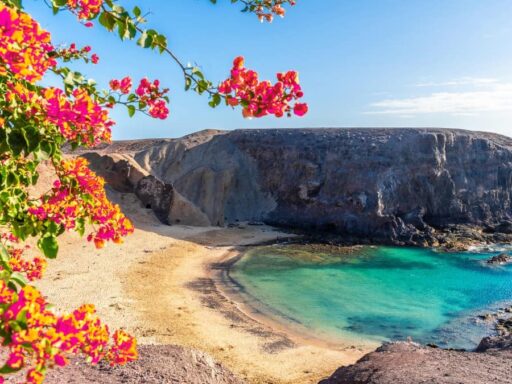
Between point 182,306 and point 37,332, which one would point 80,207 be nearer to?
point 37,332

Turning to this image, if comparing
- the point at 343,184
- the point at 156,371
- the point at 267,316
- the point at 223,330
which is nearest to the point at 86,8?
the point at 156,371

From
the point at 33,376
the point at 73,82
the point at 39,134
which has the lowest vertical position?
the point at 33,376

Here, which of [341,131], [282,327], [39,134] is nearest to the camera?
[39,134]

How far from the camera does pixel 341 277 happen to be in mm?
31016

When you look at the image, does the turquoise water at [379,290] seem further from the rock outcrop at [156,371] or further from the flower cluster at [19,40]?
the flower cluster at [19,40]

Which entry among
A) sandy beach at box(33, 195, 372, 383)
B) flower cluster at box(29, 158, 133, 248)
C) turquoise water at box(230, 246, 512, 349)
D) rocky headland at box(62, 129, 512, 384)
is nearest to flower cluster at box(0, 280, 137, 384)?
flower cluster at box(29, 158, 133, 248)

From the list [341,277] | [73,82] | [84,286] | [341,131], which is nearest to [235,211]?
[341,131]

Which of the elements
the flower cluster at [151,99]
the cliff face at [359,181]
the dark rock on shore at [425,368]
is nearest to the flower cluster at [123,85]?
the flower cluster at [151,99]

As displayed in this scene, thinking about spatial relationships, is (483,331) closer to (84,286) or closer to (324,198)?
(84,286)

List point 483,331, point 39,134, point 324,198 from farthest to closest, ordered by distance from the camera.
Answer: point 324,198 → point 483,331 → point 39,134

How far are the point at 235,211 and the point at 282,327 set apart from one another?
101 ft

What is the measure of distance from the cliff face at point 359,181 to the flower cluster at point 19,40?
144ft

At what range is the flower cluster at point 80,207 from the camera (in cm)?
479

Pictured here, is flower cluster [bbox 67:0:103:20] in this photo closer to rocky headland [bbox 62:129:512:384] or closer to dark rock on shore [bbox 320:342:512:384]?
dark rock on shore [bbox 320:342:512:384]
